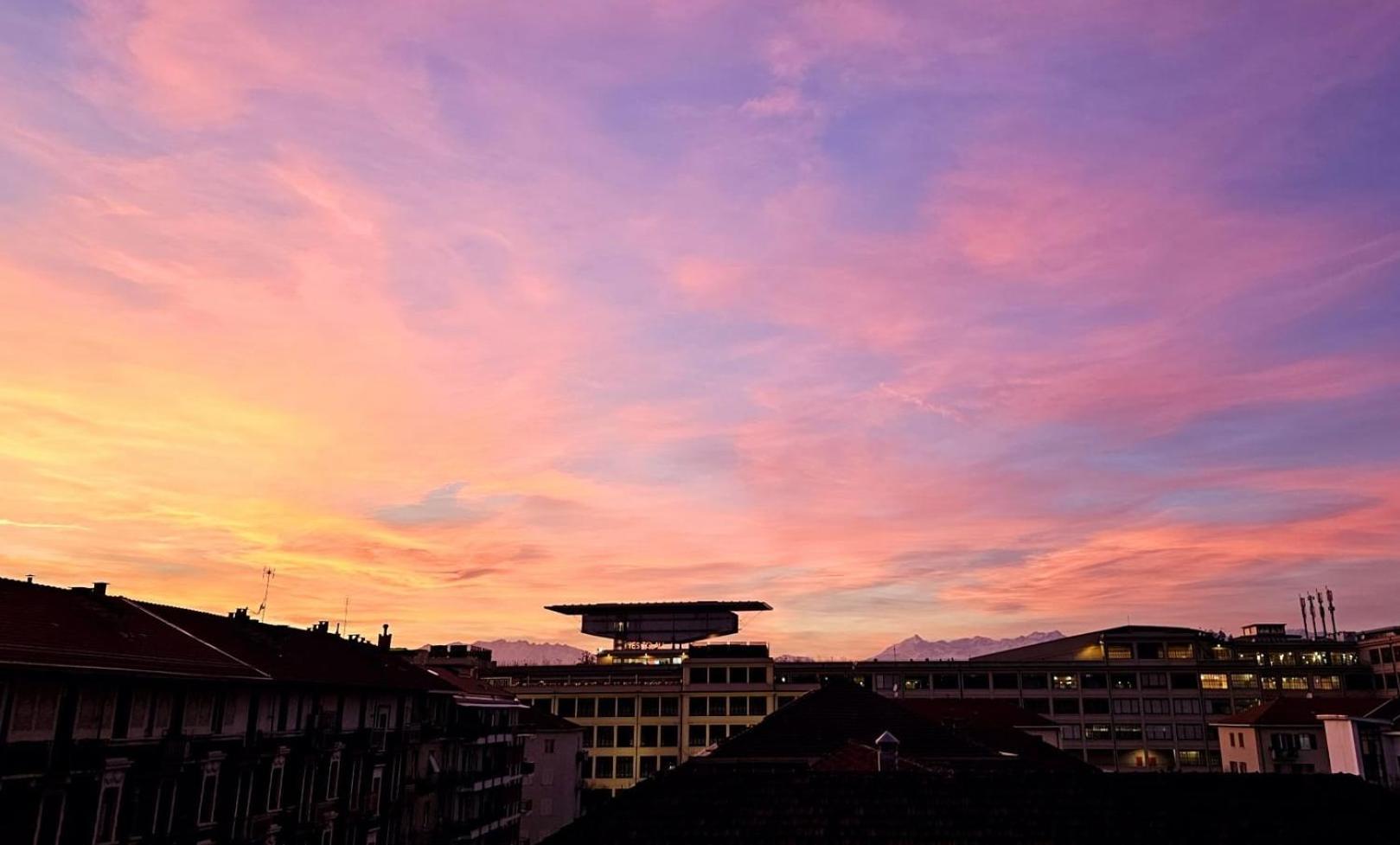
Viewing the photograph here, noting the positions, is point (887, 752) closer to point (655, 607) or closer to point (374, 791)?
point (374, 791)

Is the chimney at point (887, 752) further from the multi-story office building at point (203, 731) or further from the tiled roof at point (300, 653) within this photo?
the tiled roof at point (300, 653)

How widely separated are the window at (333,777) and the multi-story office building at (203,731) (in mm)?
114

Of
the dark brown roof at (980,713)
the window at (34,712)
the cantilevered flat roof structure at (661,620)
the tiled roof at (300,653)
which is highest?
the cantilevered flat roof structure at (661,620)

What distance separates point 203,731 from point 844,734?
30.2 metres

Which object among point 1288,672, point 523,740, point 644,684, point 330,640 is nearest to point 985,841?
point 330,640

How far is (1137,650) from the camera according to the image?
127m

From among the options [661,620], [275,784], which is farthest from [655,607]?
[275,784]

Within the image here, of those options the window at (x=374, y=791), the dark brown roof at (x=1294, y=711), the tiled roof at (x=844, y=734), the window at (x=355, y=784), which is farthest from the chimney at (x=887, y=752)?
the dark brown roof at (x=1294, y=711)

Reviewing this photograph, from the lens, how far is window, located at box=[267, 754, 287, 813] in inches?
1860

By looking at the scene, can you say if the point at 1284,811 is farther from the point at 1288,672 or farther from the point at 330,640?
the point at 1288,672

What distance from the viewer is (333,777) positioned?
53.5 metres

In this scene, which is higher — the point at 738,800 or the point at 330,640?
the point at 330,640

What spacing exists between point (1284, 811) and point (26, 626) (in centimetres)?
4168

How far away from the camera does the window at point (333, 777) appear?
52.8 m
